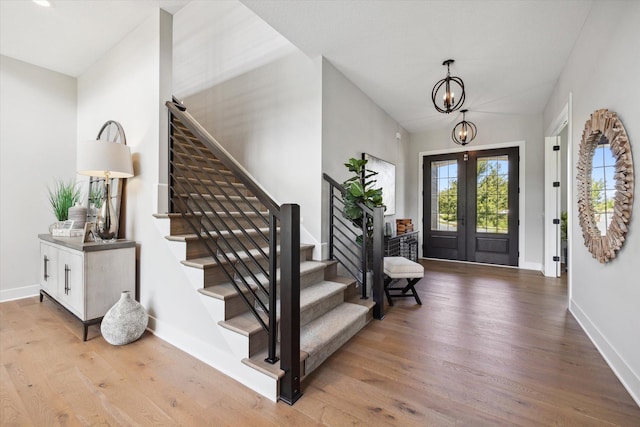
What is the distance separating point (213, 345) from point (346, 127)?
2.86 metres

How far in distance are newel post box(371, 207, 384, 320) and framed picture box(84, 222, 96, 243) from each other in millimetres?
2618

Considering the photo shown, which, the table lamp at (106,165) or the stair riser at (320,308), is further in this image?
the table lamp at (106,165)

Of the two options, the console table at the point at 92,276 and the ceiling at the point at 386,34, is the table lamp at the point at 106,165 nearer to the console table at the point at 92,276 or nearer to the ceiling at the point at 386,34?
the console table at the point at 92,276

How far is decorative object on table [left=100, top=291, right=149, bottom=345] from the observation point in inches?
86.0

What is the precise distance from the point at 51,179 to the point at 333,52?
150 inches

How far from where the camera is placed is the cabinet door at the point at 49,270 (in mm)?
2766

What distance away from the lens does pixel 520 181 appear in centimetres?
515

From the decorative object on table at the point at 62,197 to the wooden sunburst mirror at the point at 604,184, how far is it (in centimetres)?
505

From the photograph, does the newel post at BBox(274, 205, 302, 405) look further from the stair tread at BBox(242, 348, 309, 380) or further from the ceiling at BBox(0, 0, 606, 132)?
the ceiling at BBox(0, 0, 606, 132)

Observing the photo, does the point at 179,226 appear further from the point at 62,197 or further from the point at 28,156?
the point at 28,156

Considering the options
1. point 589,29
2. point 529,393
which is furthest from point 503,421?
point 589,29

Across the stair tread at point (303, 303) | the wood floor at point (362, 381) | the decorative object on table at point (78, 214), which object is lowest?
the wood floor at point (362, 381)

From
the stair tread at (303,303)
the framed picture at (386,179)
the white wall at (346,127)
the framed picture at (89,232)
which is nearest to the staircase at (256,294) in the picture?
the stair tread at (303,303)

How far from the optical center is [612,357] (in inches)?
77.5
